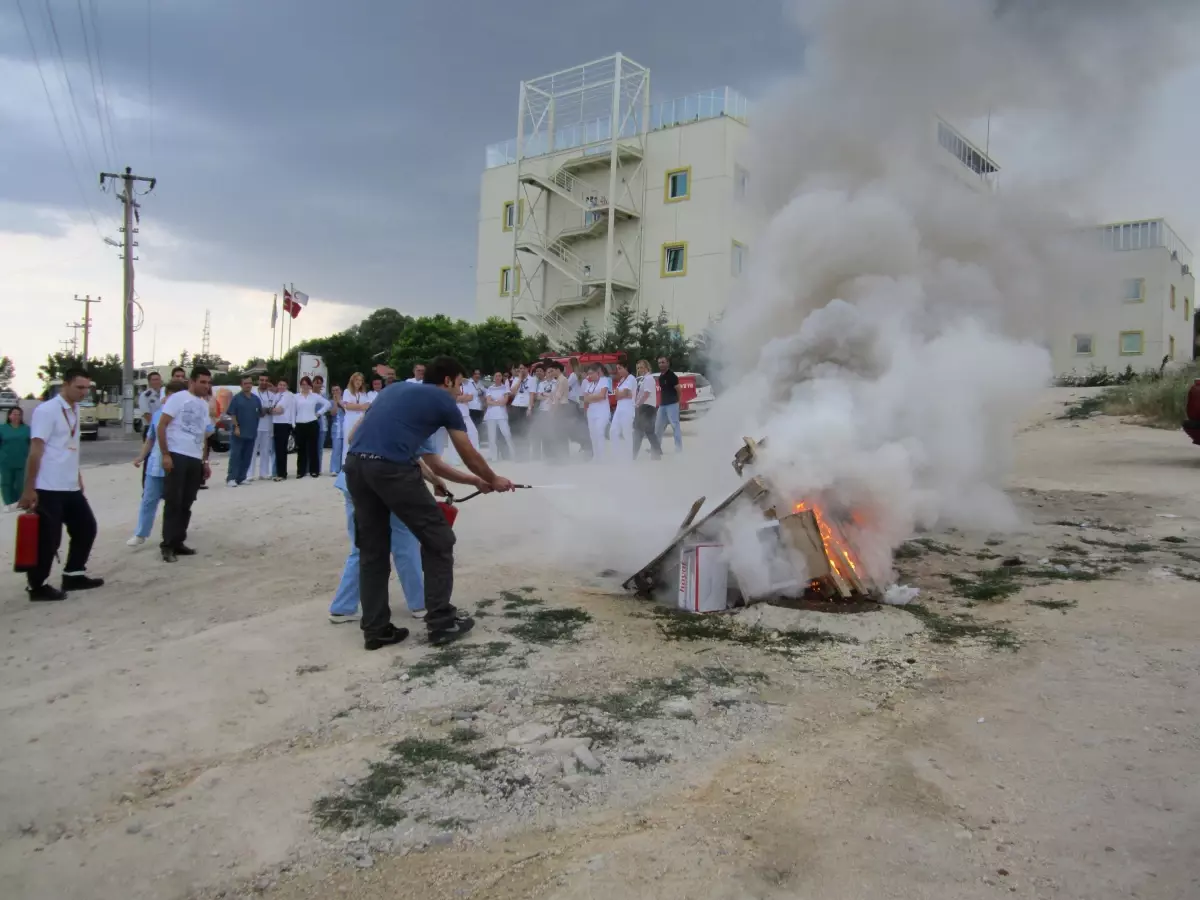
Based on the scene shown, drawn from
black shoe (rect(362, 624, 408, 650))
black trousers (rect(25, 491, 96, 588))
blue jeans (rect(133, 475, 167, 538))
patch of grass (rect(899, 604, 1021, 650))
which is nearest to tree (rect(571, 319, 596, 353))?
blue jeans (rect(133, 475, 167, 538))

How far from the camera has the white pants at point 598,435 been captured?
12898 millimetres

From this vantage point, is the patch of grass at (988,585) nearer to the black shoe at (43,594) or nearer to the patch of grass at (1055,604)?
the patch of grass at (1055,604)

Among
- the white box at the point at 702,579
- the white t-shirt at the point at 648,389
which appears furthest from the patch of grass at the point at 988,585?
the white t-shirt at the point at 648,389

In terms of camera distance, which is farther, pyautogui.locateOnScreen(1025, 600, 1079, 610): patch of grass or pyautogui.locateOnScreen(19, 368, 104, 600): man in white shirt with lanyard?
pyautogui.locateOnScreen(19, 368, 104, 600): man in white shirt with lanyard

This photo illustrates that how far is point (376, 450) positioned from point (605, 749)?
2.45 meters

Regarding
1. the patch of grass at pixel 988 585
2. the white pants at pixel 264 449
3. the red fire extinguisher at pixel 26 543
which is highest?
the white pants at pixel 264 449

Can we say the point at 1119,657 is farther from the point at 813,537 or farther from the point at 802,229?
the point at 802,229

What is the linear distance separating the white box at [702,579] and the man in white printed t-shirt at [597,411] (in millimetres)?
6810

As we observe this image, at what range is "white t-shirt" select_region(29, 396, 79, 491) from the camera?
6.52m

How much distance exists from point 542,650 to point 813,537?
2232 millimetres

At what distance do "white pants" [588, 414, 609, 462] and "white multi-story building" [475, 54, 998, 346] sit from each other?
21.9 meters

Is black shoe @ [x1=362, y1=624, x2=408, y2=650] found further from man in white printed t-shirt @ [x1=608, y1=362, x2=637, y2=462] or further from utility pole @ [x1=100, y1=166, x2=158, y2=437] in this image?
utility pole @ [x1=100, y1=166, x2=158, y2=437]

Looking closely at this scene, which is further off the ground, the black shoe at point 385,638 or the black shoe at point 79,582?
the black shoe at point 385,638

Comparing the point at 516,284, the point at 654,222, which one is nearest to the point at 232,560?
the point at 654,222
